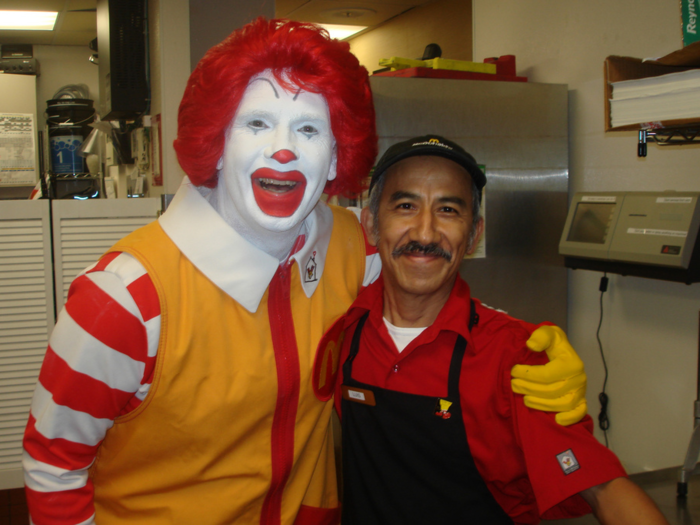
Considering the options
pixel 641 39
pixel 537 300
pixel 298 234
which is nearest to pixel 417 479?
pixel 298 234

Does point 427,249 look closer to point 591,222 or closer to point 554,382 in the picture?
point 554,382

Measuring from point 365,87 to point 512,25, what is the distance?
6.86 ft

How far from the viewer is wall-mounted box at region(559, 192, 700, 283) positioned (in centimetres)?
183

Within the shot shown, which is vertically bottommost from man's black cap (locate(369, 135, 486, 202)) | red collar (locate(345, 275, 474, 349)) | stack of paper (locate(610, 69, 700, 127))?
red collar (locate(345, 275, 474, 349))

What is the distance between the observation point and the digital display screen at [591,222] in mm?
2135

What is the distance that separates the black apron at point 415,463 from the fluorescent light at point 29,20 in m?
5.30

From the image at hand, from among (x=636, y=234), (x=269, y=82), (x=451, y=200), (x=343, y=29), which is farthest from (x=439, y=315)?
(x=343, y=29)

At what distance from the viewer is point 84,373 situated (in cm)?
92

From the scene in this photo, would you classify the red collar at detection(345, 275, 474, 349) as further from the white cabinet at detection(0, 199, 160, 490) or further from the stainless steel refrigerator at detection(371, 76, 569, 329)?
the white cabinet at detection(0, 199, 160, 490)

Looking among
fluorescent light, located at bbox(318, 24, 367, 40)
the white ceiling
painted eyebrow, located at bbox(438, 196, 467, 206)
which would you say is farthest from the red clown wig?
fluorescent light, located at bbox(318, 24, 367, 40)

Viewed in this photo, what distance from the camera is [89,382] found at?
93 centimetres

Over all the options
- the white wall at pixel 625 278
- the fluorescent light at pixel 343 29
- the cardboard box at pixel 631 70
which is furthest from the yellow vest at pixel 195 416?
the fluorescent light at pixel 343 29

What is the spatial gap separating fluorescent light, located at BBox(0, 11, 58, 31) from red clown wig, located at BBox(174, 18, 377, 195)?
488 centimetres

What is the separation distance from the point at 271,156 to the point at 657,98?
777 millimetres
